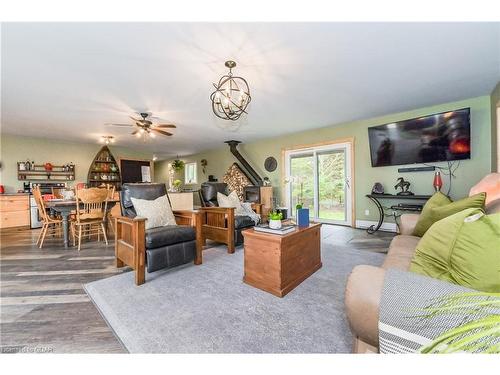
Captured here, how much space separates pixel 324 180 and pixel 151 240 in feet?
13.8

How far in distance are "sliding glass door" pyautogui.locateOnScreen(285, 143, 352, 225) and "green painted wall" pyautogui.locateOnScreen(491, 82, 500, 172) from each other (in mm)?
2093

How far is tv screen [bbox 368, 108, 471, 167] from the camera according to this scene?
339 centimetres

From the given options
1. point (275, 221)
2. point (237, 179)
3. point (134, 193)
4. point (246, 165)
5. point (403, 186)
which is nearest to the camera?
point (275, 221)

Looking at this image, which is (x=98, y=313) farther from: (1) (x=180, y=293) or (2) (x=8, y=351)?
(1) (x=180, y=293)

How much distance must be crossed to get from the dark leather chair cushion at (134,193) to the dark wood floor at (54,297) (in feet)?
2.31

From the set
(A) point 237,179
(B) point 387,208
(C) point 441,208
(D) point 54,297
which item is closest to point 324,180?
(B) point 387,208

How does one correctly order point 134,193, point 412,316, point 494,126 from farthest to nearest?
point 494,126 → point 134,193 → point 412,316

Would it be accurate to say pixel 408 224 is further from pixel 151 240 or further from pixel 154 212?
pixel 154 212

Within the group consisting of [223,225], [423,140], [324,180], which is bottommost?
[223,225]

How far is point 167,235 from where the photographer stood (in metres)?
2.24

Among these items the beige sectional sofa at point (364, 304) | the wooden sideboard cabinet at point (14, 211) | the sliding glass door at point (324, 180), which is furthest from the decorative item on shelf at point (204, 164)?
the beige sectional sofa at point (364, 304)

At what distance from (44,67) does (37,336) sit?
2.66 meters
